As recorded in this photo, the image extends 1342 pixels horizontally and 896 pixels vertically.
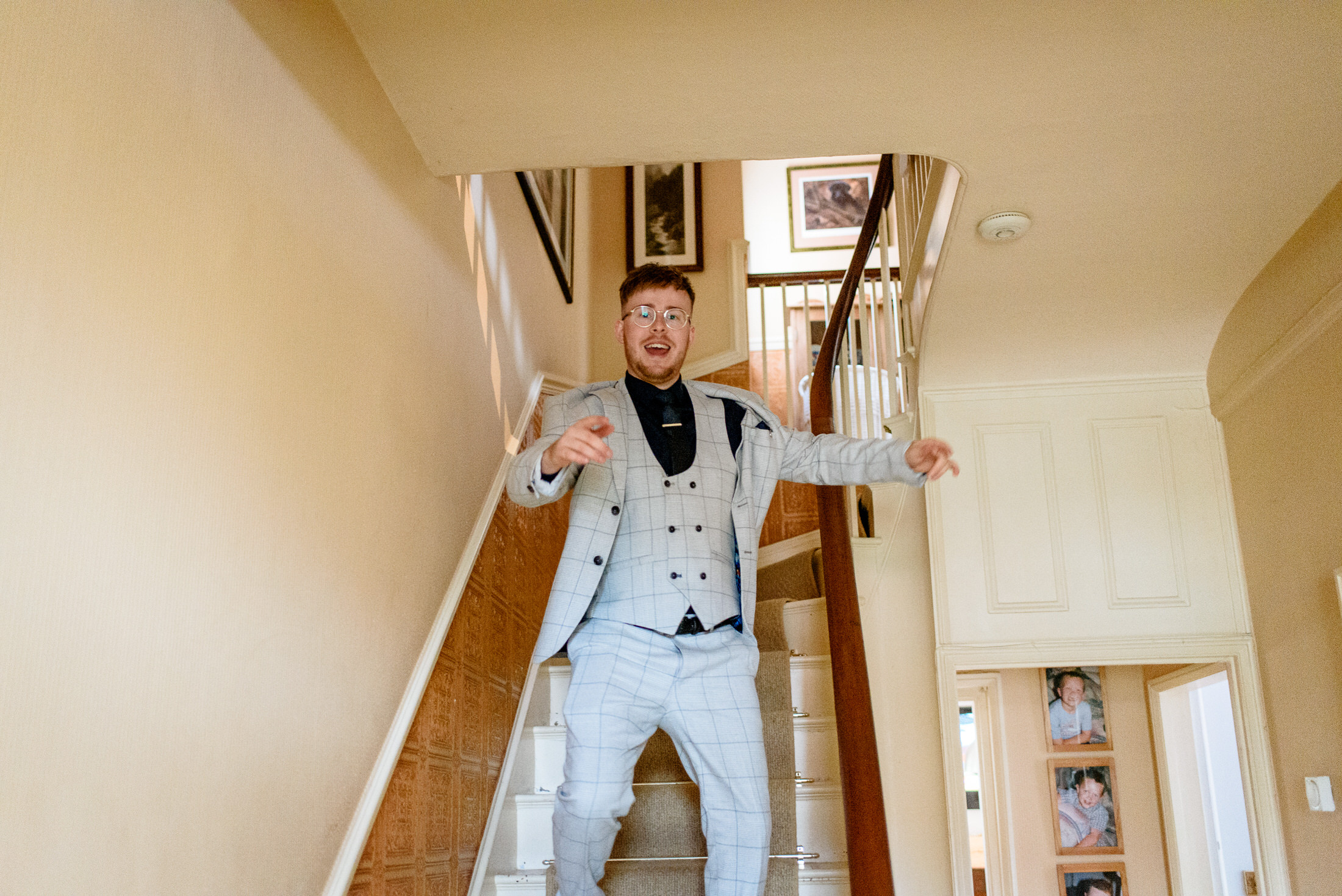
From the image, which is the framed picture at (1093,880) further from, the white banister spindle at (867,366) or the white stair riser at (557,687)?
the white stair riser at (557,687)

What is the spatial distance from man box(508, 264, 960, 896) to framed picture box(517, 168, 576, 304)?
1341mm

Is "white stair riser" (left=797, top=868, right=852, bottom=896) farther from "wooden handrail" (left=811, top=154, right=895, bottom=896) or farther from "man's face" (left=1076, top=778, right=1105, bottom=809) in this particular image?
"man's face" (left=1076, top=778, right=1105, bottom=809)

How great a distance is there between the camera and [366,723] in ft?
6.36

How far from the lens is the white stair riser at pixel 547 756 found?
295cm

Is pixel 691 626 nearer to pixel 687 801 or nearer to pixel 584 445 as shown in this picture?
pixel 584 445

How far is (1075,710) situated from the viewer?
17.6ft

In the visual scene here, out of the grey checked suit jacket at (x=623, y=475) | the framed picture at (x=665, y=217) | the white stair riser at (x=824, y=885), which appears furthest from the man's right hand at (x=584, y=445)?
the framed picture at (x=665, y=217)

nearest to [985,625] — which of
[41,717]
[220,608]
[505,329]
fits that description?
[505,329]

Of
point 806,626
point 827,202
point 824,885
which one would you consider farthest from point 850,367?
point 824,885

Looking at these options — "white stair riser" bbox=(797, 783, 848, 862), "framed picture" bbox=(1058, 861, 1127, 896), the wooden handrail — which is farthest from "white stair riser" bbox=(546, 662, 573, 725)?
"framed picture" bbox=(1058, 861, 1127, 896)

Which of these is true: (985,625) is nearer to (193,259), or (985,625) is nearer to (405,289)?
(405,289)

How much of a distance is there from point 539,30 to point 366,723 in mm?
1358

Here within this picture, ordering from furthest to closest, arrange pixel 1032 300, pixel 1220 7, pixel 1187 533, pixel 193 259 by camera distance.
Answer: pixel 1187 533 < pixel 1032 300 < pixel 1220 7 < pixel 193 259

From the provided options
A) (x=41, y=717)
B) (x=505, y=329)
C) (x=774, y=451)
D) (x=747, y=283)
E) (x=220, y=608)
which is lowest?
(x=41, y=717)
